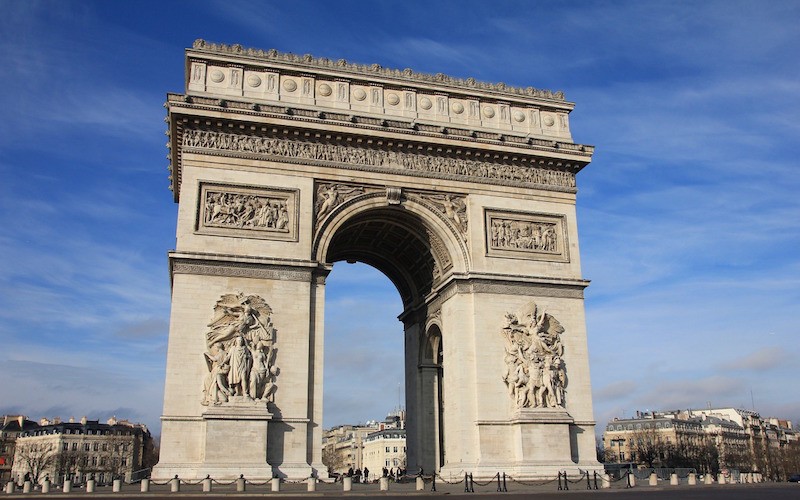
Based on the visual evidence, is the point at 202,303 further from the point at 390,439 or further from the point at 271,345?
the point at 390,439

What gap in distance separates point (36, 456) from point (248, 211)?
244ft

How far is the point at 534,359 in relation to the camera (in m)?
27.0

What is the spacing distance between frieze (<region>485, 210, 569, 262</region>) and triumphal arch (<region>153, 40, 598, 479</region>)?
53mm

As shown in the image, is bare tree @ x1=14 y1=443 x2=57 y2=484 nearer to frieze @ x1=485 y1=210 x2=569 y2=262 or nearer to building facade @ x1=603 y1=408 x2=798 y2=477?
building facade @ x1=603 y1=408 x2=798 y2=477

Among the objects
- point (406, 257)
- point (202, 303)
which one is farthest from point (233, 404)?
point (406, 257)

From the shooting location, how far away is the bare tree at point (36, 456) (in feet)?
260

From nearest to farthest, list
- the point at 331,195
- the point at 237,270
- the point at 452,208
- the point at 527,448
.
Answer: the point at 237,270, the point at 527,448, the point at 331,195, the point at 452,208

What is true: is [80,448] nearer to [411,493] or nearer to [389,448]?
[389,448]

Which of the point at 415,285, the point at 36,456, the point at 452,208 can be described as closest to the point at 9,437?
the point at 36,456

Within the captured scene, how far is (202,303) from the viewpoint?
24578mm

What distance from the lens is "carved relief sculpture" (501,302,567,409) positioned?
1051 inches

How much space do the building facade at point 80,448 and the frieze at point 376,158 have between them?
221 ft

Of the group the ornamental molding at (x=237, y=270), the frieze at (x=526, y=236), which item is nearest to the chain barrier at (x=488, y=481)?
the frieze at (x=526, y=236)

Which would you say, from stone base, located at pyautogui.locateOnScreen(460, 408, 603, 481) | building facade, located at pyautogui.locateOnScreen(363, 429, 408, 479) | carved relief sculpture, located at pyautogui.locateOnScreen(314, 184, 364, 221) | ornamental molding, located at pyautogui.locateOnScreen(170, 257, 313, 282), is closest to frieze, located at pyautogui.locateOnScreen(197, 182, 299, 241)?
carved relief sculpture, located at pyautogui.locateOnScreen(314, 184, 364, 221)
